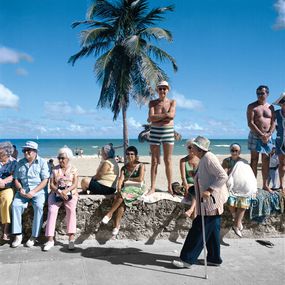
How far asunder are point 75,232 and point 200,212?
195 cm

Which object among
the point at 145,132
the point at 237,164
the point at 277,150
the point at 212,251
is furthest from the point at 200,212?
the point at 145,132

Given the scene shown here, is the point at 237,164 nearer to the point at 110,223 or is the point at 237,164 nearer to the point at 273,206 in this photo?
the point at 273,206

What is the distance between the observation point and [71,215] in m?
4.40

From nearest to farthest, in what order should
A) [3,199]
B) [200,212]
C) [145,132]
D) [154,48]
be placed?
[200,212] → [3,199] → [154,48] → [145,132]

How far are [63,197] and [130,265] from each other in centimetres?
138

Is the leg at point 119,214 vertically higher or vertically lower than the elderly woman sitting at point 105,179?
lower

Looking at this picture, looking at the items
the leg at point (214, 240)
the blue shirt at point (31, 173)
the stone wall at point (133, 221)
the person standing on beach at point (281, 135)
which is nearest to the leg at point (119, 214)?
the stone wall at point (133, 221)

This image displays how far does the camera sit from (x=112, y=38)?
53.8 ft

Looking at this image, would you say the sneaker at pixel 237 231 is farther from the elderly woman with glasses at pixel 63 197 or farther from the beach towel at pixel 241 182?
the elderly woman with glasses at pixel 63 197

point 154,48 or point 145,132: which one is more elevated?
point 154,48

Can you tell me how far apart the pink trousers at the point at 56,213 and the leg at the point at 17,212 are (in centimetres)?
39

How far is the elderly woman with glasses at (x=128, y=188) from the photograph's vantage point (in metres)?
4.52

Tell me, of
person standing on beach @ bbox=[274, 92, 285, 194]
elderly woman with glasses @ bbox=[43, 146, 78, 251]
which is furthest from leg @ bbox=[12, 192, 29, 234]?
person standing on beach @ bbox=[274, 92, 285, 194]

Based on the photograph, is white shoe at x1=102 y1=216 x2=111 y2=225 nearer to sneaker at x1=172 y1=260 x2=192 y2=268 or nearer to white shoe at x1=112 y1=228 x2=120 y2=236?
white shoe at x1=112 y1=228 x2=120 y2=236
